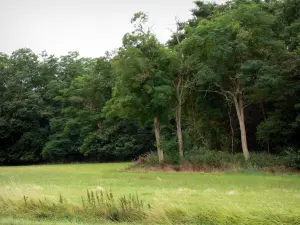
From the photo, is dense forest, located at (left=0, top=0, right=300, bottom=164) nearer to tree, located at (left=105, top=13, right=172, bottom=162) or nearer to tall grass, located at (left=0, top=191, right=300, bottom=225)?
tree, located at (left=105, top=13, right=172, bottom=162)

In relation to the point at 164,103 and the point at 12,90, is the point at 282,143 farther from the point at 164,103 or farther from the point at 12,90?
the point at 12,90

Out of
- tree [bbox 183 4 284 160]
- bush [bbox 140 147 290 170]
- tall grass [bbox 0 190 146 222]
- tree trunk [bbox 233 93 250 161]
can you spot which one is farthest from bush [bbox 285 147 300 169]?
tall grass [bbox 0 190 146 222]

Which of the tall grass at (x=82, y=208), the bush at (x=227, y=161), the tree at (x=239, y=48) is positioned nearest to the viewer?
the tall grass at (x=82, y=208)

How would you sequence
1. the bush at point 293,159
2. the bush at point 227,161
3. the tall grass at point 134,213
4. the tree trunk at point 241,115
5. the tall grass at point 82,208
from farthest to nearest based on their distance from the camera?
the tree trunk at point 241,115
the bush at point 227,161
the bush at point 293,159
the tall grass at point 82,208
the tall grass at point 134,213

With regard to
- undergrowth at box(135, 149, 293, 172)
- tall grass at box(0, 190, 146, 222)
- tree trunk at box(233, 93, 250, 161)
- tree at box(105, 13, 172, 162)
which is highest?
tree at box(105, 13, 172, 162)

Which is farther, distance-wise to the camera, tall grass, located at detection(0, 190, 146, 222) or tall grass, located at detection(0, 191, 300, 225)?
tall grass, located at detection(0, 190, 146, 222)

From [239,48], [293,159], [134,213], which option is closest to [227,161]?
[293,159]

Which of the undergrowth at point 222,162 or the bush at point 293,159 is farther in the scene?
the undergrowth at point 222,162

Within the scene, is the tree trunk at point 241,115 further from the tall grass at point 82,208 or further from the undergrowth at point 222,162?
the tall grass at point 82,208

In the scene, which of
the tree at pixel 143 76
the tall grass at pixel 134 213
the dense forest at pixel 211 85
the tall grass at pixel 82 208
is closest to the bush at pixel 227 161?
the dense forest at pixel 211 85

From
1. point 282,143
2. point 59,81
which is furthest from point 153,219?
point 59,81

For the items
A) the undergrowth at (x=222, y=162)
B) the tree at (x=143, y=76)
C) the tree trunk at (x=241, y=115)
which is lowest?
the undergrowth at (x=222, y=162)

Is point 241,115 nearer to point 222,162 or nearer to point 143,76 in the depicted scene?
point 222,162

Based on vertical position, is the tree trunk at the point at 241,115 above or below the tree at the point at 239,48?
below
